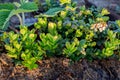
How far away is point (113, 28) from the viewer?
250cm

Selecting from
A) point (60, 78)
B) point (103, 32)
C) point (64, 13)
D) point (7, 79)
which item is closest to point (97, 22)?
point (103, 32)

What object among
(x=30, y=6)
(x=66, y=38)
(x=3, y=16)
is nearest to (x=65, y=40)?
(x=66, y=38)

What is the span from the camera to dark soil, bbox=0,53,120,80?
7.06ft

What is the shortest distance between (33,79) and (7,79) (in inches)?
6.7

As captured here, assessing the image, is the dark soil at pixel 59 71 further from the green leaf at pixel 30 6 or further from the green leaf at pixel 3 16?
the green leaf at pixel 30 6

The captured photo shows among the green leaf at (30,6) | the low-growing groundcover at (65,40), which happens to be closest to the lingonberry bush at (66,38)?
the low-growing groundcover at (65,40)

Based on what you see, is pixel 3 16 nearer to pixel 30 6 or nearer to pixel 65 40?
pixel 30 6

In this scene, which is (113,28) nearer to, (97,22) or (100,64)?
(97,22)

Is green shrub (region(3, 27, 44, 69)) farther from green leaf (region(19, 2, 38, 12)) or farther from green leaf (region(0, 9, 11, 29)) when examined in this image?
green leaf (region(19, 2, 38, 12))

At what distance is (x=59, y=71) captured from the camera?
2219 millimetres

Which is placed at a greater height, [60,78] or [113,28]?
[113,28]

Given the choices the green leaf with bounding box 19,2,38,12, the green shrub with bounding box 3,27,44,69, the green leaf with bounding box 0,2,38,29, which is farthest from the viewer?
the green leaf with bounding box 19,2,38,12

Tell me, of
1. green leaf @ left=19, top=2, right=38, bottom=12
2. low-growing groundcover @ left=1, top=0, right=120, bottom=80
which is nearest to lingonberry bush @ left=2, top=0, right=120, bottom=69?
low-growing groundcover @ left=1, top=0, right=120, bottom=80

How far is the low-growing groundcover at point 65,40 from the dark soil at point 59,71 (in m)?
0.02
